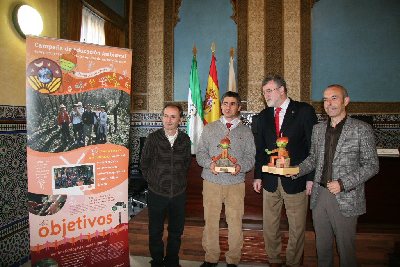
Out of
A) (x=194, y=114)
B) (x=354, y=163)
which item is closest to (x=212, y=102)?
(x=194, y=114)

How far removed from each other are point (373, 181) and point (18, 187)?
365cm

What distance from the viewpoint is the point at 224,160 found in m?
2.69

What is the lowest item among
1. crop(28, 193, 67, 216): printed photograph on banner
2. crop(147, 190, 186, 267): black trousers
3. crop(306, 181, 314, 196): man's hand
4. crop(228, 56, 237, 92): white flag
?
crop(147, 190, 186, 267): black trousers

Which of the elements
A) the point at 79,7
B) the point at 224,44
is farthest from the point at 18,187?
the point at 224,44

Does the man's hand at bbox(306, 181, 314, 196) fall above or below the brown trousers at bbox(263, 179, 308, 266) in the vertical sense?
above

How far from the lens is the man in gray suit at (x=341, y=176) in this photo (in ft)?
7.29

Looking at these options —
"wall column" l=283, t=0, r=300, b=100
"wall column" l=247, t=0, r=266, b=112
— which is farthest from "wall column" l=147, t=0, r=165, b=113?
"wall column" l=283, t=0, r=300, b=100

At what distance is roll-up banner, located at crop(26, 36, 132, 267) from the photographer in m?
2.43

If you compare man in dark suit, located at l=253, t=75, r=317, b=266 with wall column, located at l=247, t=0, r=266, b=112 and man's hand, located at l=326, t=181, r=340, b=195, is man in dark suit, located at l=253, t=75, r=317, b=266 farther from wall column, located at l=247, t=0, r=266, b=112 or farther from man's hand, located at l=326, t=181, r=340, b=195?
wall column, located at l=247, t=0, r=266, b=112

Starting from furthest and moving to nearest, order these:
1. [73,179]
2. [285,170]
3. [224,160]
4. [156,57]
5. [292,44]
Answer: [156,57]
[292,44]
[224,160]
[73,179]
[285,170]

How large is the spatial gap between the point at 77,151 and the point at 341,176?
2.14 m

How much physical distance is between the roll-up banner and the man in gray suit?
1.74 metres

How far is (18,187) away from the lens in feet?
9.55

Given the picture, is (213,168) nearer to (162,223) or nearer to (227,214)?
(227,214)
